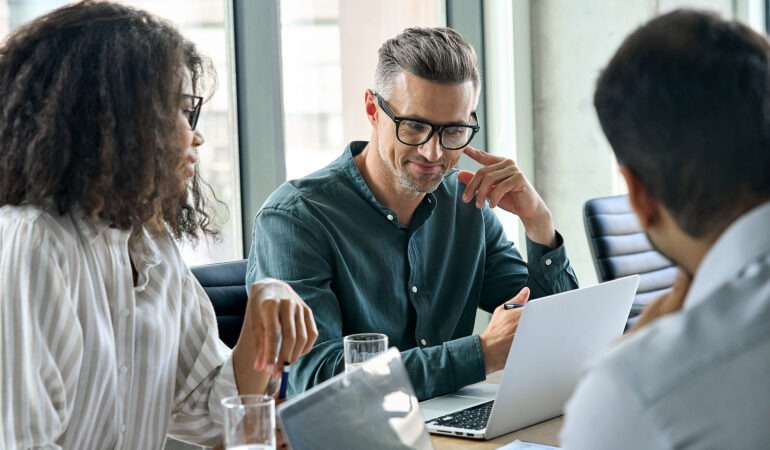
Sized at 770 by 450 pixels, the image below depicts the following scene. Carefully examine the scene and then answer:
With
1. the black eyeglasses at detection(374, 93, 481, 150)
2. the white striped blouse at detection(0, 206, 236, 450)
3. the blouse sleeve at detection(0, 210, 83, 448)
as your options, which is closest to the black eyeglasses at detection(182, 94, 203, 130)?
the white striped blouse at detection(0, 206, 236, 450)

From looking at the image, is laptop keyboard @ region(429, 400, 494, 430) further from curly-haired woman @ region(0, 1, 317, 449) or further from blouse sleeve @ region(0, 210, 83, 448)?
blouse sleeve @ region(0, 210, 83, 448)

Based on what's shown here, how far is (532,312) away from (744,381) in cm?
85

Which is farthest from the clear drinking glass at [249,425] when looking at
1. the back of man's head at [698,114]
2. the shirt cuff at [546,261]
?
the shirt cuff at [546,261]

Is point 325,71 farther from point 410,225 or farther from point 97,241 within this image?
point 97,241

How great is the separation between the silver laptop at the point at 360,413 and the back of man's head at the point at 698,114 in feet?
1.76

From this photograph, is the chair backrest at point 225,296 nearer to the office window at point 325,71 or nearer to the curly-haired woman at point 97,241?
the curly-haired woman at point 97,241

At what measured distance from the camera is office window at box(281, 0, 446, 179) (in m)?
3.69

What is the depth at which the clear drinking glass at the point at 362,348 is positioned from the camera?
5.81ft

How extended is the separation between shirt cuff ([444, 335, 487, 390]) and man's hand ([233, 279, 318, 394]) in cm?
36

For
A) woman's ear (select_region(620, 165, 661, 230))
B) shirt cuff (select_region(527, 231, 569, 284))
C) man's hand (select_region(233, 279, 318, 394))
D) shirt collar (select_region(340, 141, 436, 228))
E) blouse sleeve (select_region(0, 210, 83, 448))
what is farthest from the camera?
shirt cuff (select_region(527, 231, 569, 284))

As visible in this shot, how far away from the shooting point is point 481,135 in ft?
15.2

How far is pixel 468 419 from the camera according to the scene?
181cm

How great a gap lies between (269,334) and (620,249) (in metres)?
1.62

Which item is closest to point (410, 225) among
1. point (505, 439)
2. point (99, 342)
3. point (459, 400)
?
point (459, 400)
